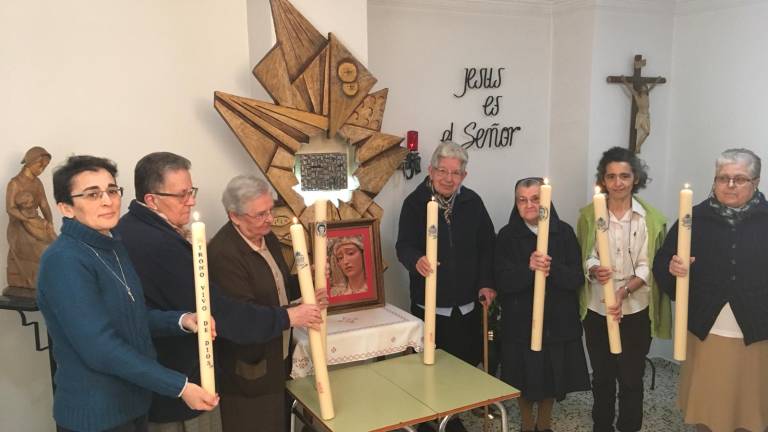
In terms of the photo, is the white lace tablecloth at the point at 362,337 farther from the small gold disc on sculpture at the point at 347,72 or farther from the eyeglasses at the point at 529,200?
the small gold disc on sculpture at the point at 347,72

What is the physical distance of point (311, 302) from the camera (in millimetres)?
1954

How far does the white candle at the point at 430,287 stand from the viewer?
2279mm

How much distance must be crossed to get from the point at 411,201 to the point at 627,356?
124 centimetres

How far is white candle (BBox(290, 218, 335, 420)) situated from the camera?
187 cm

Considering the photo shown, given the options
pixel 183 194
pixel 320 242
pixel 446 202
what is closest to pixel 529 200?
pixel 446 202

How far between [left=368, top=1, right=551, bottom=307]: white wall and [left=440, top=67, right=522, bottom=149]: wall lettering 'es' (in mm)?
31

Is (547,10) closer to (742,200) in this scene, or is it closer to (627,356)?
(742,200)

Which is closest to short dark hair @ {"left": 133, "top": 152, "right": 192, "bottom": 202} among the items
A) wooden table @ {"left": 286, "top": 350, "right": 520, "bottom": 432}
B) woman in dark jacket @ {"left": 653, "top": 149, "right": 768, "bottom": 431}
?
wooden table @ {"left": 286, "top": 350, "right": 520, "bottom": 432}

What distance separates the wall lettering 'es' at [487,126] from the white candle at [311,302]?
1928 mm

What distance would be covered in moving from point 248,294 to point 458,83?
211 centimetres

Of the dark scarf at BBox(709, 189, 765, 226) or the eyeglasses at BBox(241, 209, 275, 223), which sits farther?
the dark scarf at BBox(709, 189, 765, 226)

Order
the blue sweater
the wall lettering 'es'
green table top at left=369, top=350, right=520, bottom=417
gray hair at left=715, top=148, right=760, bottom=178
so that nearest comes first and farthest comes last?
the blue sweater → green table top at left=369, top=350, right=520, bottom=417 → gray hair at left=715, top=148, right=760, bottom=178 → the wall lettering 'es'

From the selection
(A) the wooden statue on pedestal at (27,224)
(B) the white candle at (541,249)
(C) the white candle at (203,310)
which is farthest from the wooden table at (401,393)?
(A) the wooden statue on pedestal at (27,224)

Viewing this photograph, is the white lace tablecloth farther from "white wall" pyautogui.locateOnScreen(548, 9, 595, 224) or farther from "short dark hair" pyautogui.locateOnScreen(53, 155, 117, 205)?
"white wall" pyautogui.locateOnScreen(548, 9, 595, 224)
